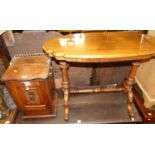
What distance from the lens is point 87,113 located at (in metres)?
1.86

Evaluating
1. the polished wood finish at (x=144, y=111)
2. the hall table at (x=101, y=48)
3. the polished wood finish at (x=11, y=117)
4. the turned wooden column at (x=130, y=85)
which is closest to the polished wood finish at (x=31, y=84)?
the polished wood finish at (x=11, y=117)

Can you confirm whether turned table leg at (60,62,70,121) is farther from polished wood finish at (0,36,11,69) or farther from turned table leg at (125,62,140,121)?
polished wood finish at (0,36,11,69)

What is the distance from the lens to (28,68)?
5.09ft

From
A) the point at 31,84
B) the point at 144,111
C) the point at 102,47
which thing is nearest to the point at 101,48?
the point at 102,47

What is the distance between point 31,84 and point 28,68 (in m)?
0.18

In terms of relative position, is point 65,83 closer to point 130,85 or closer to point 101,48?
point 101,48

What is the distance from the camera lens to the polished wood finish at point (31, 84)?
1.46 metres

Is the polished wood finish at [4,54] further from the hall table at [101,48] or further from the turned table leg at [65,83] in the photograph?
the turned table leg at [65,83]
